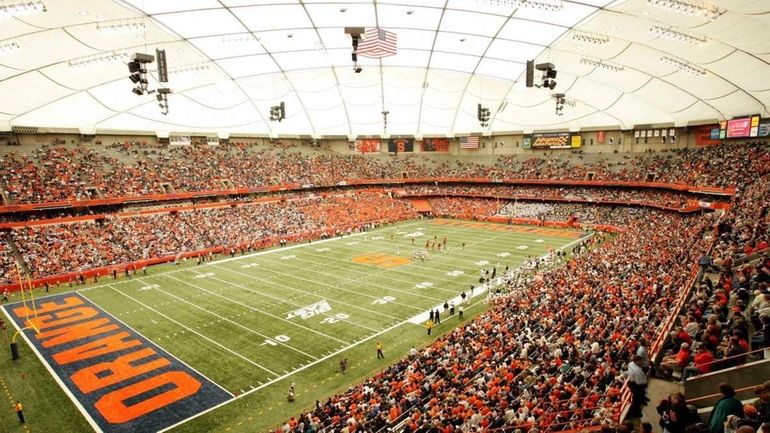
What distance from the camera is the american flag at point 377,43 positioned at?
27.5 m

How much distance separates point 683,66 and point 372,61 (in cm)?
2831

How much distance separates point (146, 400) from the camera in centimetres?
1541

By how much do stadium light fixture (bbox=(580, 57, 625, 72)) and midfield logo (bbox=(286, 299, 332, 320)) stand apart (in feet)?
Answer: 103

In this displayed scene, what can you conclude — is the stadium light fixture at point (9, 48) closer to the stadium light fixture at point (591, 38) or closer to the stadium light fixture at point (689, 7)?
the stadium light fixture at point (689, 7)

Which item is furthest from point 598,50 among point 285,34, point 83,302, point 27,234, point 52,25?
point 27,234

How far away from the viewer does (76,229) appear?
119 ft

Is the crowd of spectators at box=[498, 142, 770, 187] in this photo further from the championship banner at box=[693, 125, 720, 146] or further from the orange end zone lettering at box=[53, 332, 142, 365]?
the orange end zone lettering at box=[53, 332, 142, 365]

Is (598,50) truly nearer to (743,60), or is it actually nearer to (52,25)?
(743,60)

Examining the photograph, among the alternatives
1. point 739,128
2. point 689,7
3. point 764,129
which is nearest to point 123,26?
point 689,7

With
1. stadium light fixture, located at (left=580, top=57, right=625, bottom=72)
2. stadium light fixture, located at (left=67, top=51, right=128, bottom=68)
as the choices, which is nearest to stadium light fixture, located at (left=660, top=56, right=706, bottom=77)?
stadium light fixture, located at (left=580, top=57, right=625, bottom=72)

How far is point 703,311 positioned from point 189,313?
2314 cm

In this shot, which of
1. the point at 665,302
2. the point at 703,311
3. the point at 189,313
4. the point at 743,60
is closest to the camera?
the point at 703,311

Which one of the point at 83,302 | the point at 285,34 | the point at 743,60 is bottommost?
the point at 83,302

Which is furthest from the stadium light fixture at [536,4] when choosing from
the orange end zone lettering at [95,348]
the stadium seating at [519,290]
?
the orange end zone lettering at [95,348]
